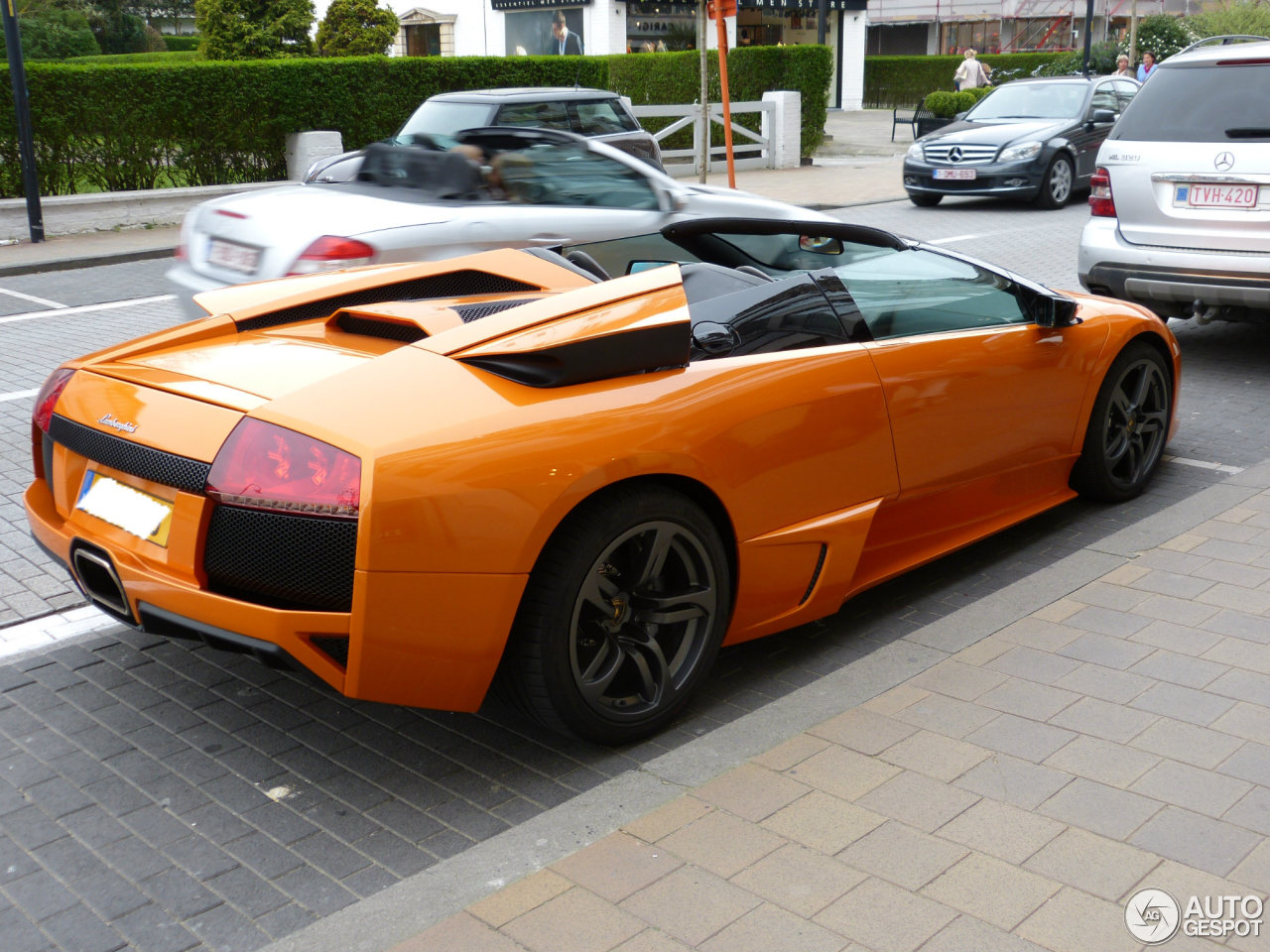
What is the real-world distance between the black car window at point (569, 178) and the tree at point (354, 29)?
24.4 metres

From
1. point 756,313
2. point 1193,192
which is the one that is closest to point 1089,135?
point 1193,192

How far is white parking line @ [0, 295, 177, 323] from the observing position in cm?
1043

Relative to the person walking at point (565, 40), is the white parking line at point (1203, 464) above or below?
below

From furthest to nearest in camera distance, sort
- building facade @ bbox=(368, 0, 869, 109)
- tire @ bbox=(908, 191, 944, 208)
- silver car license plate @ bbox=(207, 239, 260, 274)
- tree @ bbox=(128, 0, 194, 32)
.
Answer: tree @ bbox=(128, 0, 194, 32) < building facade @ bbox=(368, 0, 869, 109) < tire @ bbox=(908, 191, 944, 208) < silver car license plate @ bbox=(207, 239, 260, 274)

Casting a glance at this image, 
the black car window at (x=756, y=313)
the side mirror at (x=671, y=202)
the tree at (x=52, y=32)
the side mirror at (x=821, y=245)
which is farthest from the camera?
the tree at (x=52, y=32)

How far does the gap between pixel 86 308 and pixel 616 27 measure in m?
27.0

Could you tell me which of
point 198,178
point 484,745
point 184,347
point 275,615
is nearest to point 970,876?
point 484,745

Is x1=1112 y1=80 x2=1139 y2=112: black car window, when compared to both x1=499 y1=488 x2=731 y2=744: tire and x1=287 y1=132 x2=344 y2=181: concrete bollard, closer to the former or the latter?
x1=287 y1=132 x2=344 y2=181: concrete bollard

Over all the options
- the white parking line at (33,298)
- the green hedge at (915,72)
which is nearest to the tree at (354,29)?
the white parking line at (33,298)

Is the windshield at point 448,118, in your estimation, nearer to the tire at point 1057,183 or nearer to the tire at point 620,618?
the tire at point 1057,183

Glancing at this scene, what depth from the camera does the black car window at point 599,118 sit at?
1436cm

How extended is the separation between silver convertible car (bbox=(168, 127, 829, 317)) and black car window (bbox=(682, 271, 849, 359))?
2000 millimetres

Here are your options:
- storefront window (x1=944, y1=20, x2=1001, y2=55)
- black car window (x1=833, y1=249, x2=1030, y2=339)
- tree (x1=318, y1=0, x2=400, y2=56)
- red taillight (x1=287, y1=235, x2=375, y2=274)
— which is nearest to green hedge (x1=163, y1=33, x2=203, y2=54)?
tree (x1=318, y1=0, x2=400, y2=56)

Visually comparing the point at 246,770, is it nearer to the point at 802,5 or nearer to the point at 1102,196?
the point at 1102,196
